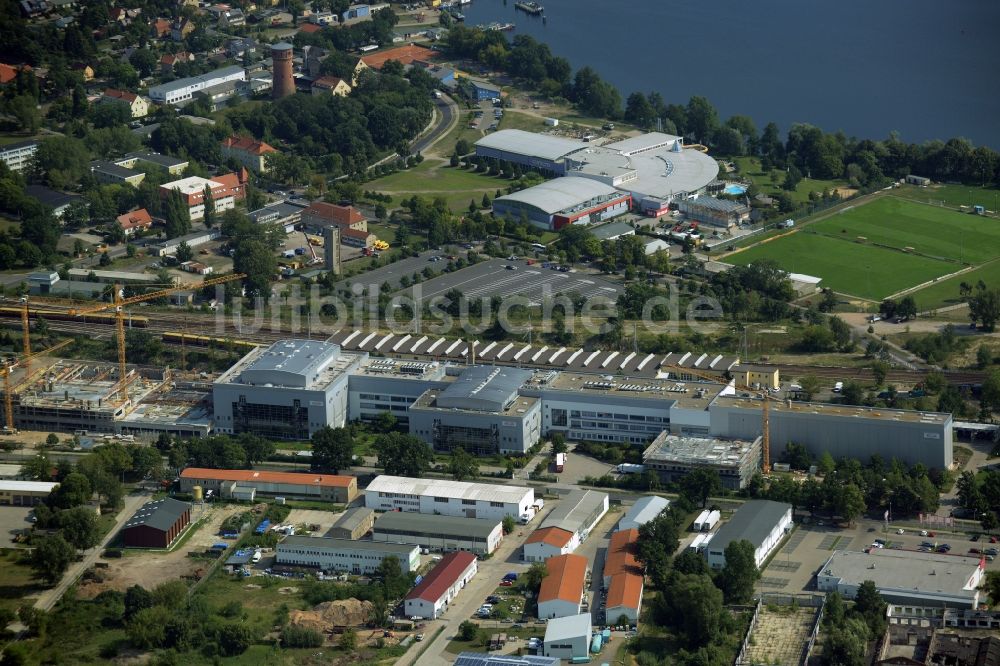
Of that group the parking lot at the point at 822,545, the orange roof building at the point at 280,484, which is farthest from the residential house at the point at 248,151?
the parking lot at the point at 822,545

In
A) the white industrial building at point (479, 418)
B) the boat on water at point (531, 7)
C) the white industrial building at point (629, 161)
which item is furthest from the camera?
the boat on water at point (531, 7)

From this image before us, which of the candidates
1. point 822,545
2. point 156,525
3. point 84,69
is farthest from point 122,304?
point 84,69

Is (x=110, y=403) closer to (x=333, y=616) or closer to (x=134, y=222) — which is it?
(x=333, y=616)

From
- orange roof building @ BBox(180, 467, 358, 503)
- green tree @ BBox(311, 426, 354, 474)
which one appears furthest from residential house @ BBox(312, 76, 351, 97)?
orange roof building @ BBox(180, 467, 358, 503)

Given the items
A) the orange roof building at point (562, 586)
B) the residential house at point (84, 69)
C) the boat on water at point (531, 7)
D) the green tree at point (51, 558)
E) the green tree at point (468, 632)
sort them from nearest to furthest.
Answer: the green tree at point (468, 632), the orange roof building at point (562, 586), the green tree at point (51, 558), the residential house at point (84, 69), the boat on water at point (531, 7)

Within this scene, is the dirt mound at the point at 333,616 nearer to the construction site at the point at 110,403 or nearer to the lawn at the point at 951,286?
the construction site at the point at 110,403
